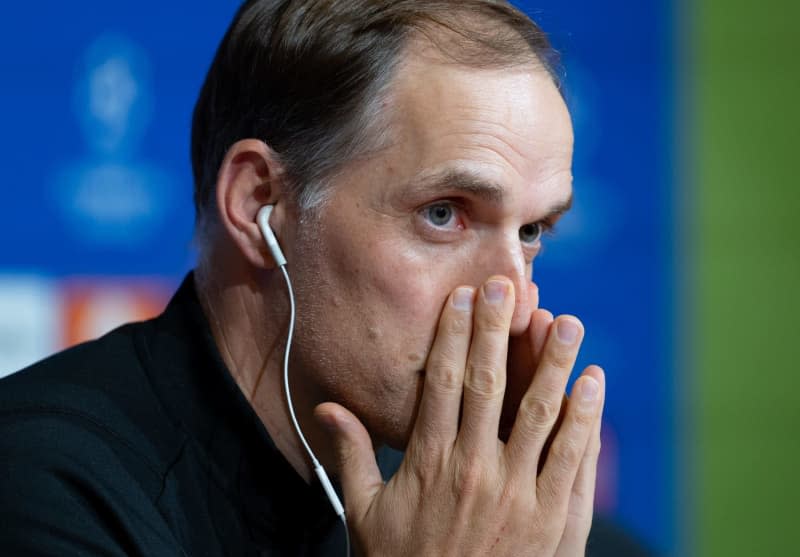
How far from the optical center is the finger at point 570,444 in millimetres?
1455

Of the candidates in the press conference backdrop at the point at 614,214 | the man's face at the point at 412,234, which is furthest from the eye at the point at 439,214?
the press conference backdrop at the point at 614,214

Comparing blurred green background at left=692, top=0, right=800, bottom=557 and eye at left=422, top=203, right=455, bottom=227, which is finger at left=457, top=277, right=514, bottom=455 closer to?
eye at left=422, top=203, right=455, bottom=227

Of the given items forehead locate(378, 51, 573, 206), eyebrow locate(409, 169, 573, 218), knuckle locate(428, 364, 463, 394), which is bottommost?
knuckle locate(428, 364, 463, 394)

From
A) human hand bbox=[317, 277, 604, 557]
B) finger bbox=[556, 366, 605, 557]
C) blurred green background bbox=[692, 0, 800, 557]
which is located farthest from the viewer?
blurred green background bbox=[692, 0, 800, 557]

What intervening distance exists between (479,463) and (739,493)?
2206 millimetres

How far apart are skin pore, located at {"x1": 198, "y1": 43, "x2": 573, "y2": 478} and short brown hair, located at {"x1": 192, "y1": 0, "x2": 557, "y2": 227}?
0.10 feet

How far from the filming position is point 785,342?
11.2 feet

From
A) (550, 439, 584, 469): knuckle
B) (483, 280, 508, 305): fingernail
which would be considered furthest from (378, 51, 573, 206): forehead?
(550, 439, 584, 469): knuckle

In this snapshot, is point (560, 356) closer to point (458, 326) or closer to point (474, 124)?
point (458, 326)

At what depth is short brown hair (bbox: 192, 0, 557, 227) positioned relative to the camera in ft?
5.15

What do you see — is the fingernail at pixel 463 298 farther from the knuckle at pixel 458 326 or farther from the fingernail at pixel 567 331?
the fingernail at pixel 567 331

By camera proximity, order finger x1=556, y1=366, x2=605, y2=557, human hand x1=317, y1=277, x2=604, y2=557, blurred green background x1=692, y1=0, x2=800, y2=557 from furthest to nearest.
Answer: blurred green background x1=692, y1=0, x2=800, y2=557 → finger x1=556, y1=366, x2=605, y2=557 → human hand x1=317, y1=277, x2=604, y2=557

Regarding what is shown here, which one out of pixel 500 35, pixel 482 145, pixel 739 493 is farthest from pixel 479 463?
pixel 739 493

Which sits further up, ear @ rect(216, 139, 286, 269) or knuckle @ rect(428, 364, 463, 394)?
ear @ rect(216, 139, 286, 269)
